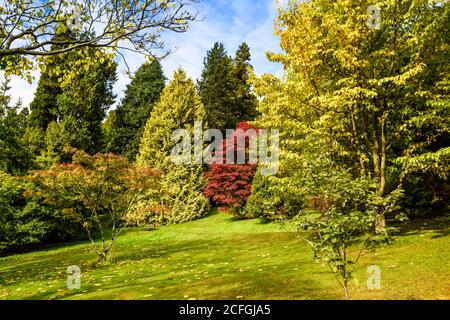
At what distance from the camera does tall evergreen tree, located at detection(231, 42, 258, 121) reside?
Answer: 39.0 meters

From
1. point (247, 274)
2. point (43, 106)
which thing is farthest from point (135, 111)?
point (247, 274)

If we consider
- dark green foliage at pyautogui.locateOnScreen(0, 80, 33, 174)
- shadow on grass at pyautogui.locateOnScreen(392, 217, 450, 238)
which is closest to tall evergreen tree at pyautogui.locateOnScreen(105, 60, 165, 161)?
dark green foliage at pyautogui.locateOnScreen(0, 80, 33, 174)

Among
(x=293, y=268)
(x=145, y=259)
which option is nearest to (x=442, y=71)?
(x=293, y=268)

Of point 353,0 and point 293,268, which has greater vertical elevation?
point 353,0

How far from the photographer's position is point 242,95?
130 ft

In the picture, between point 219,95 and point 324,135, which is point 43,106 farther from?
point 324,135

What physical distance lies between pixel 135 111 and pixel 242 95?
12135mm

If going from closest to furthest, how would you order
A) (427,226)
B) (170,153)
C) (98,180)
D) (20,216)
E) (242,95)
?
(98,180) < (427,226) < (20,216) < (170,153) < (242,95)

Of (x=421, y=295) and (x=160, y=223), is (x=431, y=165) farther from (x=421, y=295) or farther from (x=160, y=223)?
(x=160, y=223)

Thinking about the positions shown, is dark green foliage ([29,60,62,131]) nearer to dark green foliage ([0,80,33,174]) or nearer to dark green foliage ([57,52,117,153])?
dark green foliage ([57,52,117,153])

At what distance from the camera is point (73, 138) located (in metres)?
27.8

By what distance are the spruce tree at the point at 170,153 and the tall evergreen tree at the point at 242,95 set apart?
10.7m
